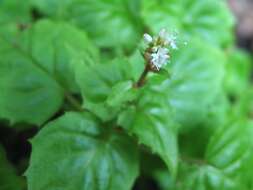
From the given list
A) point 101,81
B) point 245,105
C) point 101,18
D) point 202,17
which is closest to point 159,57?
point 101,81

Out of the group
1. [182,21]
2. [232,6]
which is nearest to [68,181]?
[182,21]

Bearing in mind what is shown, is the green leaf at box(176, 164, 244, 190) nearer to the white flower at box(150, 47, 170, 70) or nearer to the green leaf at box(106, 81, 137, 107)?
the green leaf at box(106, 81, 137, 107)

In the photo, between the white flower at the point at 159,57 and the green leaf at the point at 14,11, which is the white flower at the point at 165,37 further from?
the green leaf at the point at 14,11

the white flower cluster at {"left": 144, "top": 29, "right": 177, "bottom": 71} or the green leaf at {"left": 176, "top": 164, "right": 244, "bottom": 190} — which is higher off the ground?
the white flower cluster at {"left": 144, "top": 29, "right": 177, "bottom": 71}

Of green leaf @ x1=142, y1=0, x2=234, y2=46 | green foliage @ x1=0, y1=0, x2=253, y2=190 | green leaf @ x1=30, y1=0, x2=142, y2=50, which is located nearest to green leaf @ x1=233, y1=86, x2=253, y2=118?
green foliage @ x1=0, y1=0, x2=253, y2=190

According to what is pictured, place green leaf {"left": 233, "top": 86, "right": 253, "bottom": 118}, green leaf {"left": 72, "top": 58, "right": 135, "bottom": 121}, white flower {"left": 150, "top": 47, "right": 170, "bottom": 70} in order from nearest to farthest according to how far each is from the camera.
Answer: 1. white flower {"left": 150, "top": 47, "right": 170, "bottom": 70}
2. green leaf {"left": 72, "top": 58, "right": 135, "bottom": 121}
3. green leaf {"left": 233, "top": 86, "right": 253, "bottom": 118}

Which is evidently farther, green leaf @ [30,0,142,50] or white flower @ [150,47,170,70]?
green leaf @ [30,0,142,50]

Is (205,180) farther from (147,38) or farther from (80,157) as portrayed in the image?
(147,38)
